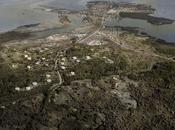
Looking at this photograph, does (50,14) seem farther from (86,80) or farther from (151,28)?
(86,80)

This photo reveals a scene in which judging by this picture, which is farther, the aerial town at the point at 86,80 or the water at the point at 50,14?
the water at the point at 50,14

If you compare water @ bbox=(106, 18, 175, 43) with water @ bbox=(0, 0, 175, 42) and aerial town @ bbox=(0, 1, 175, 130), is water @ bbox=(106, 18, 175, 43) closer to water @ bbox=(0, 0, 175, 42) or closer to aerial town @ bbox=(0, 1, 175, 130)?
water @ bbox=(0, 0, 175, 42)

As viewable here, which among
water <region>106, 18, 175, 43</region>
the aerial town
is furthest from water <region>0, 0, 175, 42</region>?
the aerial town

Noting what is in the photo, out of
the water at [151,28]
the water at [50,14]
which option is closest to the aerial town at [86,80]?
the water at [151,28]

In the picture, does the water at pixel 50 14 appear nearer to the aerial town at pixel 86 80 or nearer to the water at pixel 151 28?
the water at pixel 151 28

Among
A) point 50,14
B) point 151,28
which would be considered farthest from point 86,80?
point 50,14
